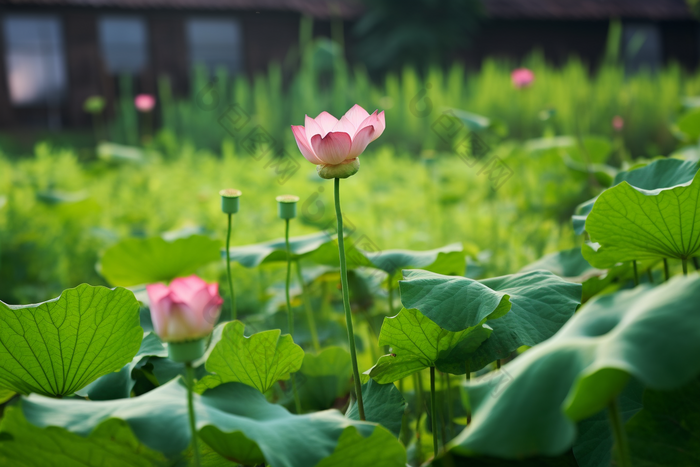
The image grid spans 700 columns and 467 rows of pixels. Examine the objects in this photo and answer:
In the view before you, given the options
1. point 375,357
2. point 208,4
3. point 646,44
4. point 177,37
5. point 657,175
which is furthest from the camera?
point 646,44

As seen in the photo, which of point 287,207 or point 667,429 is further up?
point 287,207

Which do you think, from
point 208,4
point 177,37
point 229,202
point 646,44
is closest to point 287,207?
point 229,202

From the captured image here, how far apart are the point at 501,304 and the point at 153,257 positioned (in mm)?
769

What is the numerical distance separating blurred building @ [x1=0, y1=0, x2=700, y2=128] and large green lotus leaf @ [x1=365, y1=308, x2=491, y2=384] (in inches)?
294

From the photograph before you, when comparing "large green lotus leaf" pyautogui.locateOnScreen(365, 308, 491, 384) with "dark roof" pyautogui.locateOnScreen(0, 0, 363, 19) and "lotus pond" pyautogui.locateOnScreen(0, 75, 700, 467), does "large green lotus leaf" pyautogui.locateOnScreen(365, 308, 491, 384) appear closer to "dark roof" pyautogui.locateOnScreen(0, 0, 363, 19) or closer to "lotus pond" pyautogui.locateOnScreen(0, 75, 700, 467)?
"lotus pond" pyautogui.locateOnScreen(0, 75, 700, 467)

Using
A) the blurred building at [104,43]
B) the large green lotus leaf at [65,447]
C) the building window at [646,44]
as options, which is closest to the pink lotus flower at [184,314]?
the large green lotus leaf at [65,447]

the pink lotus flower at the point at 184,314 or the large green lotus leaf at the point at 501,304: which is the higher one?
the pink lotus flower at the point at 184,314

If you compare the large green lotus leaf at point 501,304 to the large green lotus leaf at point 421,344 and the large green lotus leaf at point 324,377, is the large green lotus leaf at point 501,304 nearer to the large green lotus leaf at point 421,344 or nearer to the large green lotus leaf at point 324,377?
the large green lotus leaf at point 421,344

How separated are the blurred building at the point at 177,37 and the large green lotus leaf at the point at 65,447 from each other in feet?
24.4

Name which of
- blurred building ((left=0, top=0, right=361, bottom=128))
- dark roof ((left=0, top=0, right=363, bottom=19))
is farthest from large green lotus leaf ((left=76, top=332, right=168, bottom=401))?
dark roof ((left=0, top=0, right=363, bottom=19))

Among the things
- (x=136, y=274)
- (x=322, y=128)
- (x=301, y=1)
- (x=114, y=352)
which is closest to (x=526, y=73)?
(x=136, y=274)

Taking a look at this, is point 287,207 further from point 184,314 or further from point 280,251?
point 184,314

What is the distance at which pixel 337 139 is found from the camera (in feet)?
1.86

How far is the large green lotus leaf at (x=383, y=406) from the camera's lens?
2.13ft
